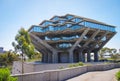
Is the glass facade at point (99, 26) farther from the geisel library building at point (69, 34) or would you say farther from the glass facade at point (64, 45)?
the glass facade at point (64, 45)

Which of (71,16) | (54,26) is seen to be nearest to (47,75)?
(54,26)

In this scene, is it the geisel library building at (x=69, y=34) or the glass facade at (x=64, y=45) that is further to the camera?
the glass facade at (x=64, y=45)

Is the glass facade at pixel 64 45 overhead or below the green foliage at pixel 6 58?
overhead

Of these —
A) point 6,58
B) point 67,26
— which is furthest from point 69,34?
point 6,58

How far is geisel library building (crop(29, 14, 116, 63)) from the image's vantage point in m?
56.1

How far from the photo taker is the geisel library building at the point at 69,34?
5611cm

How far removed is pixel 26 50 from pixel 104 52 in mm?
69979

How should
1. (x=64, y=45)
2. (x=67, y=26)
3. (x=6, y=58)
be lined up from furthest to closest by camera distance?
1. (x=64, y=45)
2. (x=6, y=58)
3. (x=67, y=26)

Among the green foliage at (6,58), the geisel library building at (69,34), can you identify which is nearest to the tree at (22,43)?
the geisel library building at (69,34)

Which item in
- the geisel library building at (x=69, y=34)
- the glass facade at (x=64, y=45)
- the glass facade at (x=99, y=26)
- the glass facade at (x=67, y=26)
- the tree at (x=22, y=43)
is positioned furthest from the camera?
the glass facade at (x=64, y=45)

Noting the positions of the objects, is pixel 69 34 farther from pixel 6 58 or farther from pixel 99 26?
pixel 6 58

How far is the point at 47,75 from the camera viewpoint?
516 inches

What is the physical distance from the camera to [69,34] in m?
62.2

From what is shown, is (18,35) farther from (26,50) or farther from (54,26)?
(54,26)
